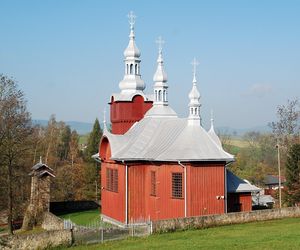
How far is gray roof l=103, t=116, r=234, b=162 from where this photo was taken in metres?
28.5

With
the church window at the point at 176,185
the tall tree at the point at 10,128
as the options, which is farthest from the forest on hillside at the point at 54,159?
the church window at the point at 176,185

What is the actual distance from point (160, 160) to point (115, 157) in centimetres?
346

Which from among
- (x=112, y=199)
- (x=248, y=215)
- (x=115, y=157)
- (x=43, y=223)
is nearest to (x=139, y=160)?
(x=115, y=157)

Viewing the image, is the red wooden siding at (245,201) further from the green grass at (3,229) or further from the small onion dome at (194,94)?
the green grass at (3,229)

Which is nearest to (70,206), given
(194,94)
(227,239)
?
(194,94)

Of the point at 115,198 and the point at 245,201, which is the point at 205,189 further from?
the point at 115,198

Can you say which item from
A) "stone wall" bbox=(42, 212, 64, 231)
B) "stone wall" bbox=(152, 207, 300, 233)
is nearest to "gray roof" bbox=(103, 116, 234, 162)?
"stone wall" bbox=(152, 207, 300, 233)

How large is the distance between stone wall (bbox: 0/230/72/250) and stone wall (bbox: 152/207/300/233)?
4.24 meters

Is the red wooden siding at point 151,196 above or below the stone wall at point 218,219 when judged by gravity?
above

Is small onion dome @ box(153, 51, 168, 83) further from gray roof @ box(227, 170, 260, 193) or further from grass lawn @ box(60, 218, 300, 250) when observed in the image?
grass lawn @ box(60, 218, 300, 250)

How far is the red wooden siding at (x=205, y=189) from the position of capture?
2794 cm

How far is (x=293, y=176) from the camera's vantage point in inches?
1427

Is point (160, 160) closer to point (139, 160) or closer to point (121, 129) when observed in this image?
point (139, 160)

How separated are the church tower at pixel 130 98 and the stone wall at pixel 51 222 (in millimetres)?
7457
